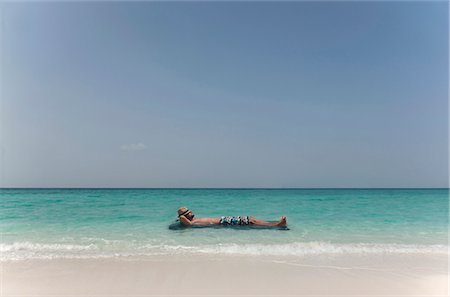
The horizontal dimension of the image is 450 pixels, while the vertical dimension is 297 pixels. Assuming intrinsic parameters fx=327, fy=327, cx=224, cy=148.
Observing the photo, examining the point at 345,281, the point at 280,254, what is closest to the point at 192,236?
the point at 280,254

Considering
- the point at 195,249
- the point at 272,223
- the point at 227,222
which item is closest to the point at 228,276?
the point at 195,249

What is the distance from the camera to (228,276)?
502cm

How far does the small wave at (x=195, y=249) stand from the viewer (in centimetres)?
640

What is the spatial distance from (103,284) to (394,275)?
4463mm

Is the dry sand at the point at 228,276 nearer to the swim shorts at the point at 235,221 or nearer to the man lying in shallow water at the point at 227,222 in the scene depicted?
the man lying in shallow water at the point at 227,222

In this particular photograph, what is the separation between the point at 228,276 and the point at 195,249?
1.76 metres

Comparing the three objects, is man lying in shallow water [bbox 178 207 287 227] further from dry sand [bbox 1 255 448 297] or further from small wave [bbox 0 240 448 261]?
dry sand [bbox 1 255 448 297]

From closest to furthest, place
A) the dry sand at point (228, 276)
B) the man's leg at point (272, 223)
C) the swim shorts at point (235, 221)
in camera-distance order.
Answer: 1. the dry sand at point (228, 276)
2. the man's leg at point (272, 223)
3. the swim shorts at point (235, 221)

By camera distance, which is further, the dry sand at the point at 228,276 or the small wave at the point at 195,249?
the small wave at the point at 195,249

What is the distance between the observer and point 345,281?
15.8 feet

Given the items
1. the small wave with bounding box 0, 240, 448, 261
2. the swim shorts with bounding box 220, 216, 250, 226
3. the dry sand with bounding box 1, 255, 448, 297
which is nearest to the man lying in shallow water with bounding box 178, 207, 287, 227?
the swim shorts with bounding box 220, 216, 250, 226

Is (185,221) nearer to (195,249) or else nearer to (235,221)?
(235,221)

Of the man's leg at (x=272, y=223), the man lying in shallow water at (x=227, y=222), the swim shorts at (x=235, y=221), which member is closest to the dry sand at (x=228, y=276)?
the man's leg at (x=272, y=223)

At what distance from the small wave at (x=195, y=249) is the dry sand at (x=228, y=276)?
377 millimetres
